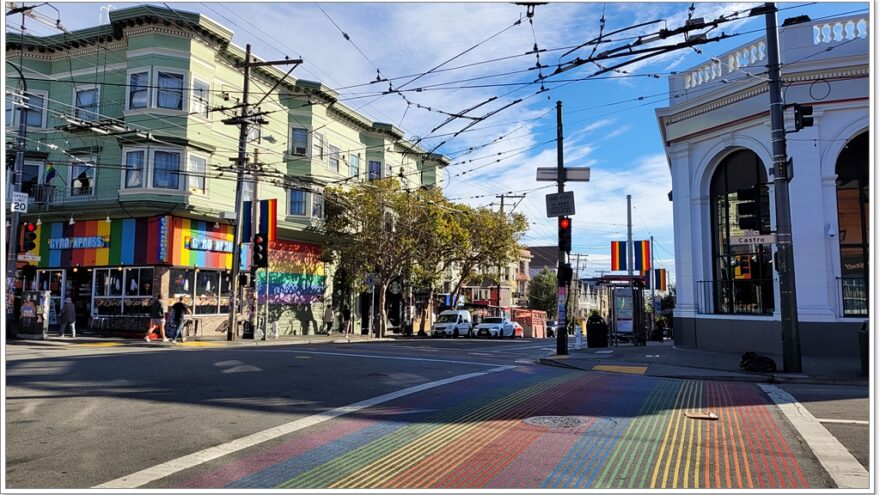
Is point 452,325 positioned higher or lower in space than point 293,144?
lower

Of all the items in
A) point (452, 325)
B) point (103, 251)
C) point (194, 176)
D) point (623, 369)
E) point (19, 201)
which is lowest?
point (623, 369)

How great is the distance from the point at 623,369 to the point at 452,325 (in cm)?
2431

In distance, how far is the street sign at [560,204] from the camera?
18.8 meters

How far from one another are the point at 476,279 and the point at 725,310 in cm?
2111

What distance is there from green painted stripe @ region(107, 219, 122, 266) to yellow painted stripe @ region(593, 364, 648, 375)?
67.2 ft

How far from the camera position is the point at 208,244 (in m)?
27.7

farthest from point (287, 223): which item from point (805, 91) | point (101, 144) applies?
point (805, 91)

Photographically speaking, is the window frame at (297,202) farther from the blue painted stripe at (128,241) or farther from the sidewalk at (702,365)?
the sidewalk at (702,365)

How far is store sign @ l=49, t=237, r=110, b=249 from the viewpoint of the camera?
2673 cm

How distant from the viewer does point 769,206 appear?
62.5 ft

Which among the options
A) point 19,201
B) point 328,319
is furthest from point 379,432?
point 328,319

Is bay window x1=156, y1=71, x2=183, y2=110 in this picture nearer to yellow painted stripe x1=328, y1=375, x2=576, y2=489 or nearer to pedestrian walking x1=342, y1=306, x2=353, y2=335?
pedestrian walking x1=342, y1=306, x2=353, y2=335

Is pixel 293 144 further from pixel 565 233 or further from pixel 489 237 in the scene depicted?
pixel 565 233

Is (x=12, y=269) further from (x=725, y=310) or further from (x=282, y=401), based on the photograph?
(x=725, y=310)
